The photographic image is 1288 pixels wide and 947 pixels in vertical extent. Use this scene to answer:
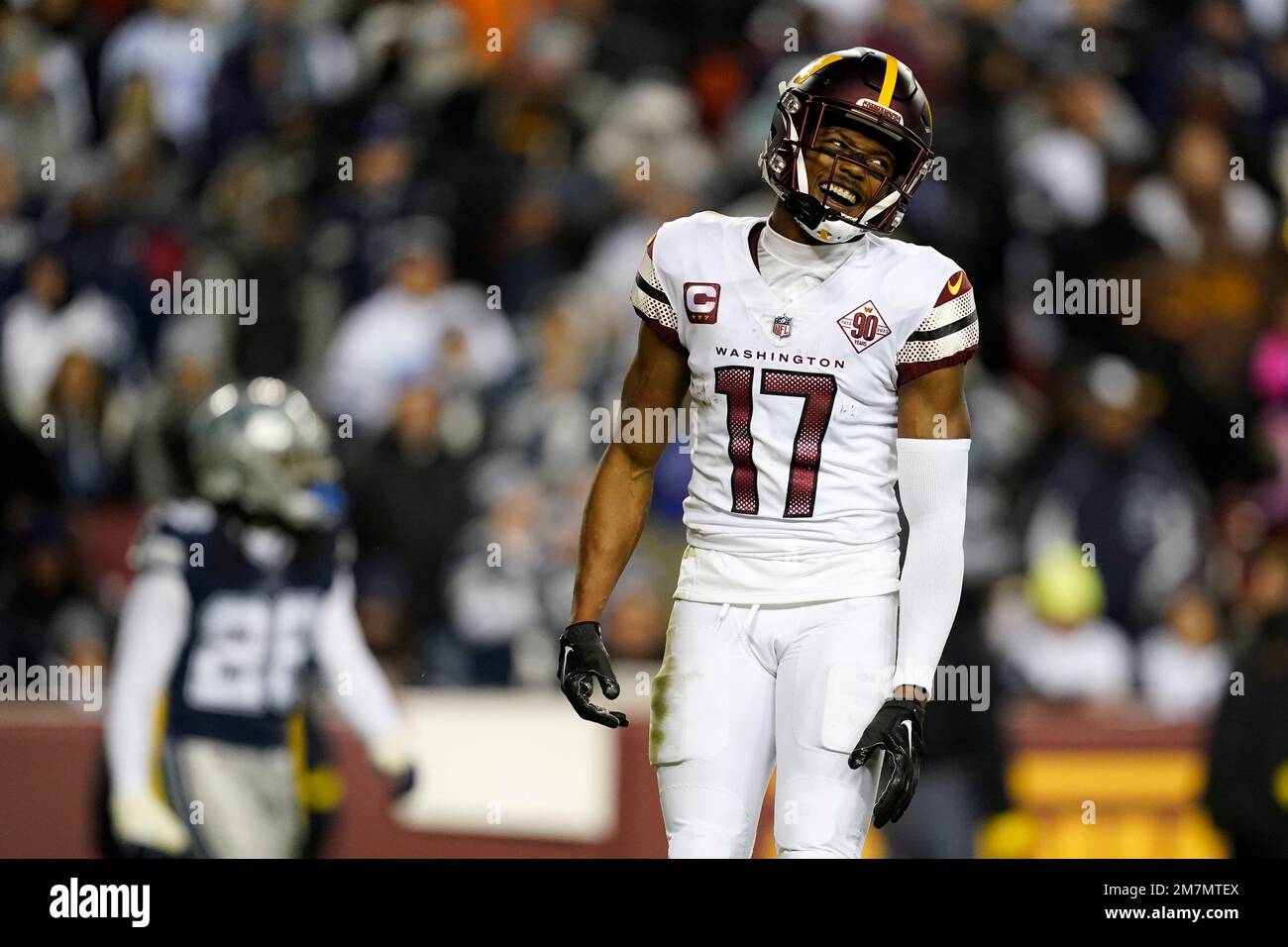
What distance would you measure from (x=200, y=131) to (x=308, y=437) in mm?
3707

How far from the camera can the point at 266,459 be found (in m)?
5.98

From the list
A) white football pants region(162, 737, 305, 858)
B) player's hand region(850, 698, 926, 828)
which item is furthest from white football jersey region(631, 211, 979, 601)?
white football pants region(162, 737, 305, 858)

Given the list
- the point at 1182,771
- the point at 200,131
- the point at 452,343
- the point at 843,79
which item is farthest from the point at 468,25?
the point at 843,79

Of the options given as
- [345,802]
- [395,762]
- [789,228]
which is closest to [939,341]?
[789,228]

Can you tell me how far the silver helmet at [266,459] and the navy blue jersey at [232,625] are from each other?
0.08 m

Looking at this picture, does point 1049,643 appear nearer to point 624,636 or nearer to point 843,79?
point 624,636

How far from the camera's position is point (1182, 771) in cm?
707

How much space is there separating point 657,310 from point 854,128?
19.5 inches

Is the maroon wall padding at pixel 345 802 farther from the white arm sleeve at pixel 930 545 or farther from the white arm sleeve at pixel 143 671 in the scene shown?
the white arm sleeve at pixel 930 545

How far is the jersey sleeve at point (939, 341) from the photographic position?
3.86 metres

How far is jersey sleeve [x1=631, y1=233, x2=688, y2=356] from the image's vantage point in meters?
4.01

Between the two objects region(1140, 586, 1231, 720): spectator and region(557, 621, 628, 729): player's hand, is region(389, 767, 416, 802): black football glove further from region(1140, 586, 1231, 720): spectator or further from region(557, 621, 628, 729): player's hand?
region(1140, 586, 1231, 720): spectator

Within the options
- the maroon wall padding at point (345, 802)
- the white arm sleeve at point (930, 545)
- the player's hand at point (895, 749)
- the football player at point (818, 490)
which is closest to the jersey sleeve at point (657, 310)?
the football player at point (818, 490)

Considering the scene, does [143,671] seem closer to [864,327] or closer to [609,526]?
[609,526]
